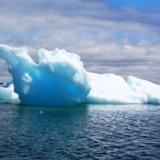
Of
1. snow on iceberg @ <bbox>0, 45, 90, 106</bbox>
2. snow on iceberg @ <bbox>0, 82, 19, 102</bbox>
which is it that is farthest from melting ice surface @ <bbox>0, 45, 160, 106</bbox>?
snow on iceberg @ <bbox>0, 82, 19, 102</bbox>

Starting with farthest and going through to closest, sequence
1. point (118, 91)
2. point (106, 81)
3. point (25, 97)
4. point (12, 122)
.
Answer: point (106, 81), point (118, 91), point (25, 97), point (12, 122)

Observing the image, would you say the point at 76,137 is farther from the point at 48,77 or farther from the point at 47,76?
the point at 47,76

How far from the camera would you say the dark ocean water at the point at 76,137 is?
19.9m

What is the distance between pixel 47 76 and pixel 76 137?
18794 millimetres

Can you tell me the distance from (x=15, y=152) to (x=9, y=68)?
2372 centimetres

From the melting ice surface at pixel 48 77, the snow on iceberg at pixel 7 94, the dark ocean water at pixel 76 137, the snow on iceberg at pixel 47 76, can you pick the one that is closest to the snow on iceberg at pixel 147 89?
the melting ice surface at pixel 48 77

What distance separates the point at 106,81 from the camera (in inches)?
2149

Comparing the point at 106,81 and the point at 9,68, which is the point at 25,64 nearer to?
the point at 9,68

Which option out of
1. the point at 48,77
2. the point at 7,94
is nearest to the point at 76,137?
the point at 48,77

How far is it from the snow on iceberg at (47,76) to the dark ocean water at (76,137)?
216 inches

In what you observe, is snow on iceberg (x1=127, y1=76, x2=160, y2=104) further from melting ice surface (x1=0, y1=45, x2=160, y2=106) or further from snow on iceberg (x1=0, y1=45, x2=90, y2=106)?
snow on iceberg (x1=0, y1=45, x2=90, y2=106)

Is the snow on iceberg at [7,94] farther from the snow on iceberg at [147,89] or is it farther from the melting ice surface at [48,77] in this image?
the snow on iceberg at [147,89]

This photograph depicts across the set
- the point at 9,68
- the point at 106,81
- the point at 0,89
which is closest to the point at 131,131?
the point at 9,68

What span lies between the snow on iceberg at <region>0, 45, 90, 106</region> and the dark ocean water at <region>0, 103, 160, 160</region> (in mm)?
5485
